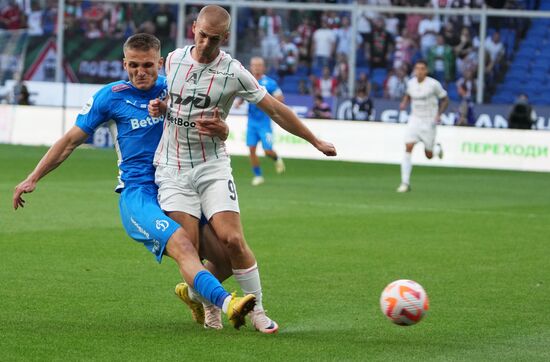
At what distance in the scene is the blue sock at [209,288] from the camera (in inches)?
289

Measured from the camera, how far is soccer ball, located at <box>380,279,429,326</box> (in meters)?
7.67

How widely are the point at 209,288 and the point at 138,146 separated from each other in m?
1.15

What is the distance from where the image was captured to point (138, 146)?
794 centimetres

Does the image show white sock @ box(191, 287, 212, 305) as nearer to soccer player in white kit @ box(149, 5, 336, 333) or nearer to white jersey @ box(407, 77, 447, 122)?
soccer player in white kit @ box(149, 5, 336, 333)

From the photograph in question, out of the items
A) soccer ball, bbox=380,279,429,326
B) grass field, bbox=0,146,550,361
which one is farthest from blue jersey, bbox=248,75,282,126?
soccer ball, bbox=380,279,429,326

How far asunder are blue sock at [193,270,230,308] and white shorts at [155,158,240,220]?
477 millimetres

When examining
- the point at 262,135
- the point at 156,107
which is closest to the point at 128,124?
the point at 156,107

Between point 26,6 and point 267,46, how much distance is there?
773 centimetres

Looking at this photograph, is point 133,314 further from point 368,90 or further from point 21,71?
point 21,71

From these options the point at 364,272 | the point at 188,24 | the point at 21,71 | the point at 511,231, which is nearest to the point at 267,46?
the point at 188,24

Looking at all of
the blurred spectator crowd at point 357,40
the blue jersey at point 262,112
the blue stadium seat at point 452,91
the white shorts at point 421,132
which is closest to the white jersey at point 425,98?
the white shorts at point 421,132

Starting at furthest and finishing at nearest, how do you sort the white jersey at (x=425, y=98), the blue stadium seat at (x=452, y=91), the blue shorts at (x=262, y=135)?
the blue stadium seat at (x=452, y=91)
the white jersey at (x=425, y=98)
the blue shorts at (x=262, y=135)

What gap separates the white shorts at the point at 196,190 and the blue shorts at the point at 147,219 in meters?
0.10

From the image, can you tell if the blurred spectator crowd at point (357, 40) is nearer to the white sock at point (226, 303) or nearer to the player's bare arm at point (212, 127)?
the player's bare arm at point (212, 127)
